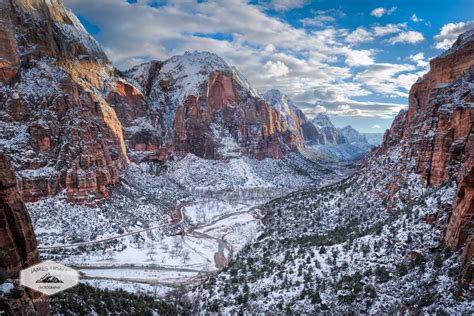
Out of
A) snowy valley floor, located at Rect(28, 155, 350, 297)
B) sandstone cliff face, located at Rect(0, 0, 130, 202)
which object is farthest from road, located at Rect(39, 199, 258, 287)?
sandstone cliff face, located at Rect(0, 0, 130, 202)

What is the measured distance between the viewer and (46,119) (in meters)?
84.3

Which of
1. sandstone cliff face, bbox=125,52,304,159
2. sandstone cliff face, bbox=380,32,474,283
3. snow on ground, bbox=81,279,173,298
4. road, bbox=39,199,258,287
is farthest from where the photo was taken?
sandstone cliff face, bbox=125,52,304,159

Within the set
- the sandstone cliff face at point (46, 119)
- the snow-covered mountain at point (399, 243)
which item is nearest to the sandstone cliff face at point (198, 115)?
the sandstone cliff face at point (46, 119)

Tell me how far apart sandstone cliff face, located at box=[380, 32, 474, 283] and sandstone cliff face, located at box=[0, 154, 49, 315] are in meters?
29.4

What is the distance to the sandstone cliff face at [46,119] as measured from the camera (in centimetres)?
7862

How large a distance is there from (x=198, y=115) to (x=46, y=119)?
9652cm

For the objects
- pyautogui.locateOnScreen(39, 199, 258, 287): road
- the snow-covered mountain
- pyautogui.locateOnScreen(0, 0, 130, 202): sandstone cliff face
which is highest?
pyautogui.locateOnScreen(0, 0, 130, 202): sandstone cliff face

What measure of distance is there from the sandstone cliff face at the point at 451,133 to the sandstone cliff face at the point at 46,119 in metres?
72.8

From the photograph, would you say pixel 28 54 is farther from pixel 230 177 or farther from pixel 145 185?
pixel 230 177

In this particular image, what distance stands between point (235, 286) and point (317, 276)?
10.5m

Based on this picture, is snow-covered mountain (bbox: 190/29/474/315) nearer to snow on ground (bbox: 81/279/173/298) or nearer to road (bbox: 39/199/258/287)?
Result: snow on ground (bbox: 81/279/173/298)

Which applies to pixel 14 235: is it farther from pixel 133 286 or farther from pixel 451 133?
pixel 451 133

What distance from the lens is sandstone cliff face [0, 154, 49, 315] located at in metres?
20.3

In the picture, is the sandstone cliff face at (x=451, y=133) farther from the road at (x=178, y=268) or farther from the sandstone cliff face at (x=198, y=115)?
the sandstone cliff face at (x=198, y=115)
